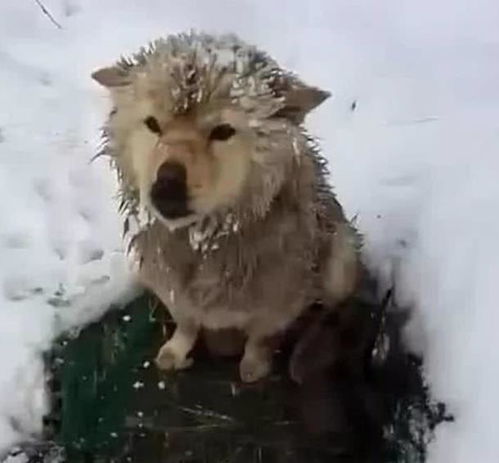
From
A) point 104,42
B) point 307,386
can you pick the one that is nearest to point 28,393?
point 307,386

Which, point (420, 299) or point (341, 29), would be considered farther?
point (341, 29)

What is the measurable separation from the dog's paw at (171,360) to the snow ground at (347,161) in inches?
5.0

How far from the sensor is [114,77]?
4.24 ft

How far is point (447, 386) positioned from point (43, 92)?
74 centimetres

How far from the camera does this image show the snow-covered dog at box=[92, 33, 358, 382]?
1218 mm

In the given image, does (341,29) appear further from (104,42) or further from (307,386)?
(307,386)

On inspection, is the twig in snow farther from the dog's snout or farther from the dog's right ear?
the dog's snout

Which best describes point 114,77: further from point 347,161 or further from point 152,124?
point 347,161

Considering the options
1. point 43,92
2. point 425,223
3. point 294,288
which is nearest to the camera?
point 294,288

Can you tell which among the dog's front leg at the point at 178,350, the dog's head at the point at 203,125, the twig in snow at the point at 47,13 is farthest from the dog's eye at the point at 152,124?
the twig in snow at the point at 47,13

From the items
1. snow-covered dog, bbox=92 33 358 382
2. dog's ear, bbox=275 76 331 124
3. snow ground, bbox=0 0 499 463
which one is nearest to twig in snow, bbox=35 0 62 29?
snow ground, bbox=0 0 499 463

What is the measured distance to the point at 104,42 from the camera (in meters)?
1.85

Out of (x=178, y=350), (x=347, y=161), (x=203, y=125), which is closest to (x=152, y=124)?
(x=203, y=125)

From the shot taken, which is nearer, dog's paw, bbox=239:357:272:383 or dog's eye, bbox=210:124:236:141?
dog's eye, bbox=210:124:236:141
